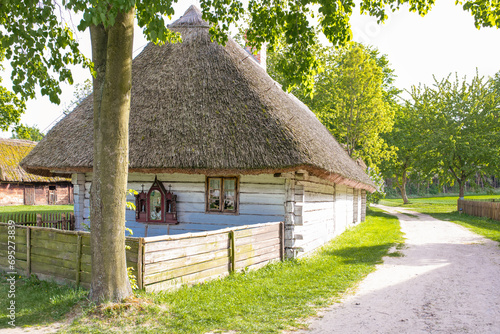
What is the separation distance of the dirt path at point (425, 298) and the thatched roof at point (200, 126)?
108 inches

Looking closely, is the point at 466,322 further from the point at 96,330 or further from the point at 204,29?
the point at 204,29

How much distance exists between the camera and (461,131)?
89.9 ft

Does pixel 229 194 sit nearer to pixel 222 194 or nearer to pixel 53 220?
pixel 222 194

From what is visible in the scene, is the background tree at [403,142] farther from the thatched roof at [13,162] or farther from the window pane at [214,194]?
the thatched roof at [13,162]

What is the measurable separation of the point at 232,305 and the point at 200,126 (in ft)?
14.9

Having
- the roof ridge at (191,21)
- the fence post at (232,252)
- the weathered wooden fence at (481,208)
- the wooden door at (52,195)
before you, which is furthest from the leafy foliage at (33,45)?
the wooden door at (52,195)

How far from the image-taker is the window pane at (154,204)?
984 centimetres

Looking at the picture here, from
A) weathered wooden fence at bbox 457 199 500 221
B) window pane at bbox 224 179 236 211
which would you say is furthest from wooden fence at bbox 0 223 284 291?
weathered wooden fence at bbox 457 199 500 221

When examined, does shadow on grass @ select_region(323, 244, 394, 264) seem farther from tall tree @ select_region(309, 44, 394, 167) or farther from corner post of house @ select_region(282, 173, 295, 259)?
tall tree @ select_region(309, 44, 394, 167)

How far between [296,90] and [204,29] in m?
14.2

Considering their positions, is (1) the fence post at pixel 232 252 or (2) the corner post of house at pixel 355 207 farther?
(2) the corner post of house at pixel 355 207

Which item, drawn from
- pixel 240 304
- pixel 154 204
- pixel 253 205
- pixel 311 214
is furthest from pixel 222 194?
pixel 240 304

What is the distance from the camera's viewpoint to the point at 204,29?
37.9ft

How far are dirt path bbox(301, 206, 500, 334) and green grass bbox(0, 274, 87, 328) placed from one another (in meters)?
3.34
